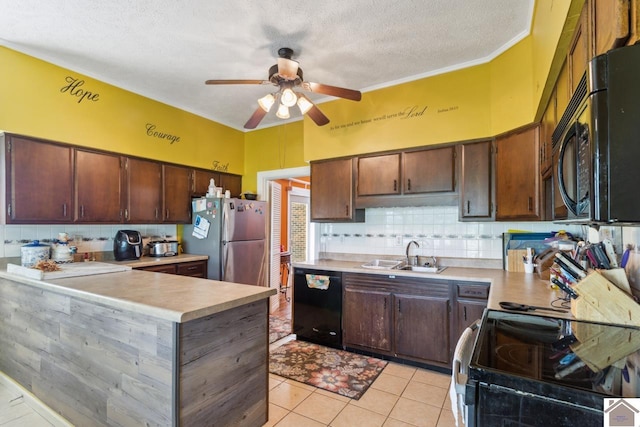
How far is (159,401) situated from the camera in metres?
1.44

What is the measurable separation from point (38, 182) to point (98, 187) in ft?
1.55

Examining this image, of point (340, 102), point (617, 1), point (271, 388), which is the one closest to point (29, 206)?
point (271, 388)

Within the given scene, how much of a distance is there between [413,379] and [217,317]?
190cm

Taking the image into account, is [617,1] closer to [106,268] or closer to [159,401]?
[159,401]

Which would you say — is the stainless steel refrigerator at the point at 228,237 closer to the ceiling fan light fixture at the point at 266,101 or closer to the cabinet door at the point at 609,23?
the ceiling fan light fixture at the point at 266,101

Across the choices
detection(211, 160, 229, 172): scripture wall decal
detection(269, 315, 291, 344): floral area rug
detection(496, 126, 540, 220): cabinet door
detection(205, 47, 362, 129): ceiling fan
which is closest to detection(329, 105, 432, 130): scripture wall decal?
detection(496, 126, 540, 220): cabinet door

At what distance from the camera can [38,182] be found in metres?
2.72

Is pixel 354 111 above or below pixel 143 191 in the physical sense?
above

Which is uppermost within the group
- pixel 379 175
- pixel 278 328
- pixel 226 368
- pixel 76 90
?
pixel 76 90

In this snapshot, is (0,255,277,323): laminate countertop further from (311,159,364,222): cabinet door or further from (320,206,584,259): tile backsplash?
(320,206,584,259): tile backsplash

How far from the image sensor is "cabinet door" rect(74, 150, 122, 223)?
9.85 ft

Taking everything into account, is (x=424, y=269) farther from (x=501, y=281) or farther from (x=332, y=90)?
(x=332, y=90)

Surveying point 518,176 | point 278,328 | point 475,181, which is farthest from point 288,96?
point 278,328

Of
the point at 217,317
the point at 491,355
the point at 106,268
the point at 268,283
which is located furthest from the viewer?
the point at 268,283
